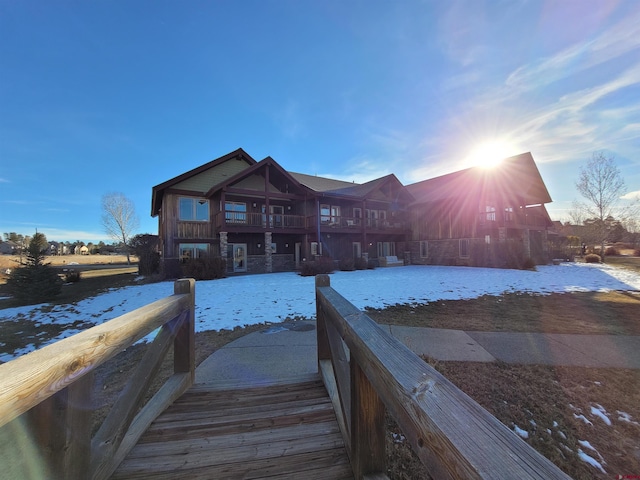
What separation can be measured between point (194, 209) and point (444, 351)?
1768 centimetres

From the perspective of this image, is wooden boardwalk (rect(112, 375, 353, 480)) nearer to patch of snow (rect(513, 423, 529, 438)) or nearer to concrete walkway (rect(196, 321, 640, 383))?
concrete walkway (rect(196, 321, 640, 383))

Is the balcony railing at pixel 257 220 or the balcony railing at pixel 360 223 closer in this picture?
the balcony railing at pixel 257 220

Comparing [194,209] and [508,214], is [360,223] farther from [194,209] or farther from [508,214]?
[194,209]

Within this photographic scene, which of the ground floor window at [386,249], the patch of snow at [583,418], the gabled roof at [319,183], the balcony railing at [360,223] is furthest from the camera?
the ground floor window at [386,249]

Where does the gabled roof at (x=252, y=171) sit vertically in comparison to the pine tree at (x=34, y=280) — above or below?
above

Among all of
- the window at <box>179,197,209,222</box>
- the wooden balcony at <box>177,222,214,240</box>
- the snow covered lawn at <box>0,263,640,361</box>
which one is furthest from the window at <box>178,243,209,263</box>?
the snow covered lawn at <box>0,263,640,361</box>

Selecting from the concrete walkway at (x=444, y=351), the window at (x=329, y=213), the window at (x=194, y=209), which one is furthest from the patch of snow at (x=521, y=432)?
the window at (x=194, y=209)

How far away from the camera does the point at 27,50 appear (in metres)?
8.98

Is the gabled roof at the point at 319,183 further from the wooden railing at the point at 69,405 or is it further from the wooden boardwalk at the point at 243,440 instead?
the wooden railing at the point at 69,405

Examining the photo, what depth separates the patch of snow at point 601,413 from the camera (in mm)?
2850

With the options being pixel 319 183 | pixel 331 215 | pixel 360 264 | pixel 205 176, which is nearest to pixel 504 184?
pixel 360 264

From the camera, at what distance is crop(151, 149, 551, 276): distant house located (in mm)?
17844

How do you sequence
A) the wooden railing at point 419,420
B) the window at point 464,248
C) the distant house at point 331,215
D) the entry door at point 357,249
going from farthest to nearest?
the entry door at point 357,249, the window at point 464,248, the distant house at point 331,215, the wooden railing at point 419,420

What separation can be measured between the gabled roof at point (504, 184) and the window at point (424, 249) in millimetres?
3620
